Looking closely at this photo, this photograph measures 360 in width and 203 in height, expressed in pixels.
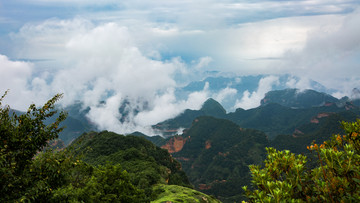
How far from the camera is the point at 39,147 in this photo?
13773 mm

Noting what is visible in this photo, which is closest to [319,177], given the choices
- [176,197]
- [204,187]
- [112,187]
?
[112,187]

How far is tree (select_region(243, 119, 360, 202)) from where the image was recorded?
24.7 ft

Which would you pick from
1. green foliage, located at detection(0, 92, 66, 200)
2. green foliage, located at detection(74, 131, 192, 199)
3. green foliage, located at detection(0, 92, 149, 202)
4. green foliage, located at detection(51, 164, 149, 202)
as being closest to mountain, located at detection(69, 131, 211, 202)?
green foliage, located at detection(74, 131, 192, 199)

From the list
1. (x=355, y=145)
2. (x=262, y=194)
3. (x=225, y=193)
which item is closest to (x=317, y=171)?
(x=355, y=145)

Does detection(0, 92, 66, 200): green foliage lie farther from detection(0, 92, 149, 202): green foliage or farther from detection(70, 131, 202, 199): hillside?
detection(70, 131, 202, 199): hillside

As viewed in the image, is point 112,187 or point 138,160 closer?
point 112,187

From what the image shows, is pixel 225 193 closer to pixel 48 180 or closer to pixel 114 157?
pixel 114 157

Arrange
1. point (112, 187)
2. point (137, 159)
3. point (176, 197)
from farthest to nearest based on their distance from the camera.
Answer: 1. point (137, 159)
2. point (176, 197)
3. point (112, 187)

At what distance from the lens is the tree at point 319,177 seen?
7523 millimetres

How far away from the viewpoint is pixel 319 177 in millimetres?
8664

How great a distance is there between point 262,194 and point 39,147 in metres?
12.9

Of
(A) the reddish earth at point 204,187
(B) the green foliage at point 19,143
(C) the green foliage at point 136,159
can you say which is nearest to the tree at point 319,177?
(B) the green foliage at point 19,143

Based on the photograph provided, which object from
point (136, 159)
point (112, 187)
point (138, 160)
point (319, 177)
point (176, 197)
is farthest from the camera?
point (136, 159)

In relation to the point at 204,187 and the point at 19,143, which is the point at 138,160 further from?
the point at 204,187
